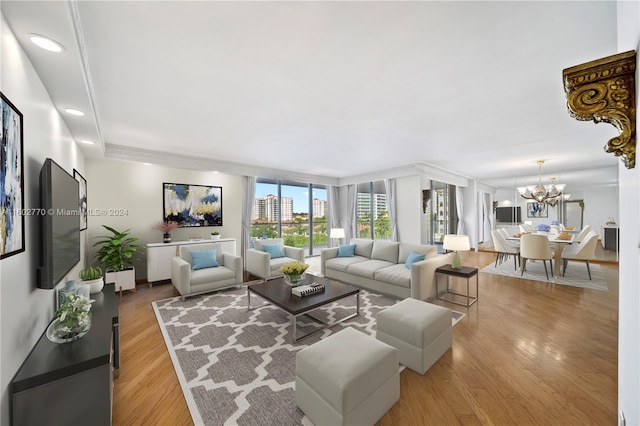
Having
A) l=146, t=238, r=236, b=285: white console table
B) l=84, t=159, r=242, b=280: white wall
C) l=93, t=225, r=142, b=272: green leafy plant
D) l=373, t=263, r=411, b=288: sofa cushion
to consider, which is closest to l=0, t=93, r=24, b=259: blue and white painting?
l=93, t=225, r=142, b=272: green leafy plant

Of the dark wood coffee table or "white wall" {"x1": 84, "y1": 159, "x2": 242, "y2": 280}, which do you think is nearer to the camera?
the dark wood coffee table

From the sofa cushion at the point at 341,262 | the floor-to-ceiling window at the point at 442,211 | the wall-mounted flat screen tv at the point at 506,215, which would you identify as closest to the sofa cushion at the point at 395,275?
the sofa cushion at the point at 341,262

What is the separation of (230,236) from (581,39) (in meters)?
6.16

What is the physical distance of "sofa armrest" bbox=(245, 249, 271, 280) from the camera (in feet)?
15.2

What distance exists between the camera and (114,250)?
4.16 meters

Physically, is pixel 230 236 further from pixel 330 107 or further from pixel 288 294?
pixel 330 107

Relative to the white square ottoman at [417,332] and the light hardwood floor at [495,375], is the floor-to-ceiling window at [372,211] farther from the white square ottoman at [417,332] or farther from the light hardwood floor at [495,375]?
the white square ottoman at [417,332]

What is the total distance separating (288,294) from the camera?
3.10 meters

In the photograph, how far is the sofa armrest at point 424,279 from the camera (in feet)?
11.5

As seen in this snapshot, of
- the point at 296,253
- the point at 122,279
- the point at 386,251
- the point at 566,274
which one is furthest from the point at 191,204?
the point at 566,274

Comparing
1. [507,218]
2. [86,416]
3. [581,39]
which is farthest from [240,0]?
[507,218]

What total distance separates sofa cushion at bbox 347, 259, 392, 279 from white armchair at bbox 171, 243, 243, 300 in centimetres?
201

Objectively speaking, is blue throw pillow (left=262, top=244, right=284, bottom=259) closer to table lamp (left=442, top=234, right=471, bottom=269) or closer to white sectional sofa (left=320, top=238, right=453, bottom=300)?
white sectional sofa (left=320, top=238, right=453, bottom=300)

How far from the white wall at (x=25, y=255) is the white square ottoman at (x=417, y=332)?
247 cm
